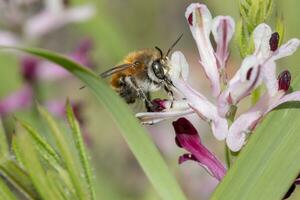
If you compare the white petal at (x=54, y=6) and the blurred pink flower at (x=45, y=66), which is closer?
the blurred pink flower at (x=45, y=66)

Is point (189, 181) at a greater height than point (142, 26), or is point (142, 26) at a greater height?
point (142, 26)

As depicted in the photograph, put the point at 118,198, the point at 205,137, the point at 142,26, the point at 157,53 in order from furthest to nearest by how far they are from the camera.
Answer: the point at 142,26 → the point at 205,137 → the point at 118,198 → the point at 157,53

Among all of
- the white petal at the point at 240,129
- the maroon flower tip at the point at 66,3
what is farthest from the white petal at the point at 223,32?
the maroon flower tip at the point at 66,3

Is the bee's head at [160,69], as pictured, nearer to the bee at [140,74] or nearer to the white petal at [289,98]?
the bee at [140,74]

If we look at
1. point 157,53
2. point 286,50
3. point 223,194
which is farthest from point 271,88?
point 157,53

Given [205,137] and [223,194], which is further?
[205,137]

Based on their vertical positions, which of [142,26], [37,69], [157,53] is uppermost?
[142,26]

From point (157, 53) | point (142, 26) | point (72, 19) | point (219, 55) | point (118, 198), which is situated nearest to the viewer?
point (219, 55)

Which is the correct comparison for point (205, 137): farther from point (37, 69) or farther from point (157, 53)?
point (157, 53)
